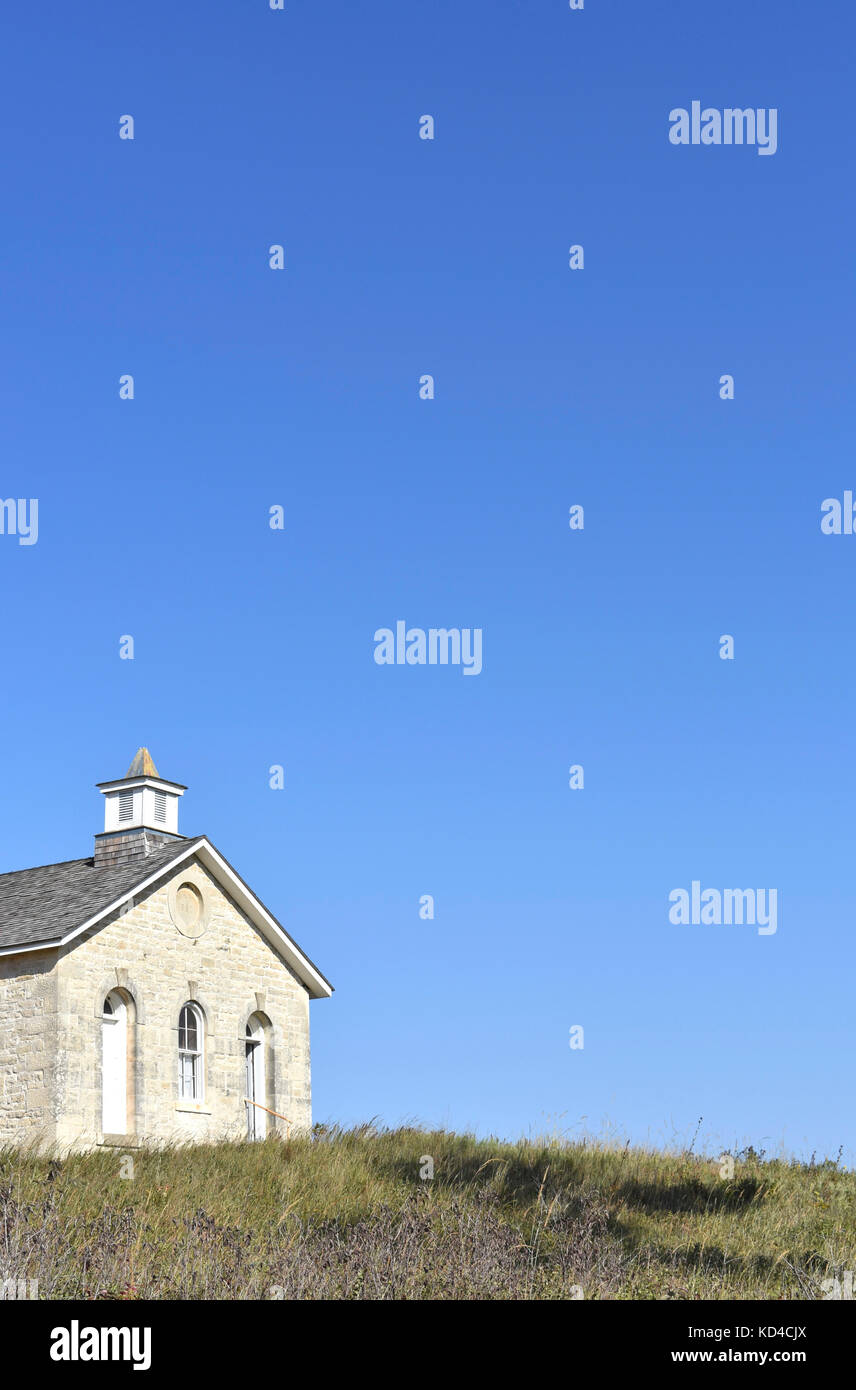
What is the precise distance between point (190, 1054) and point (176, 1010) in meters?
1.08

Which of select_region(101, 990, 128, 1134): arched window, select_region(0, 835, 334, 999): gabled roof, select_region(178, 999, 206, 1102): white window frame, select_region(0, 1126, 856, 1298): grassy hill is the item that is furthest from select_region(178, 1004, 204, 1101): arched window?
select_region(0, 1126, 856, 1298): grassy hill

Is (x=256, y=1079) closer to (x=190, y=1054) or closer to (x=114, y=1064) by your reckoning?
(x=190, y=1054)

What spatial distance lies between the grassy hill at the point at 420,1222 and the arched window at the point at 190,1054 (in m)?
3.25

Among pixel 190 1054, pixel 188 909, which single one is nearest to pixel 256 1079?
pixel 190 1054

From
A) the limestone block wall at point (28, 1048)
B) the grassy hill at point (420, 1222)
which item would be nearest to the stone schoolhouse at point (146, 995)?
the limestone block wall at point (28, 1048)

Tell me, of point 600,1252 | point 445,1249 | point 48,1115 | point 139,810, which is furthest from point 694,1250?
point 139,810

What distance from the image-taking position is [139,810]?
94.4ft

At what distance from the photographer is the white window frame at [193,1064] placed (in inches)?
1052

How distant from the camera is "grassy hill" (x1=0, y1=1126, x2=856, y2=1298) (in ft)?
36.8

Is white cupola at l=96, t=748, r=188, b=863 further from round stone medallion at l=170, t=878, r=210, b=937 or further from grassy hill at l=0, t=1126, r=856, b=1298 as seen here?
grassy hill at l=0, t=1126, r=856, b=1298

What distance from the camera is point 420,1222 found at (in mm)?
13938
